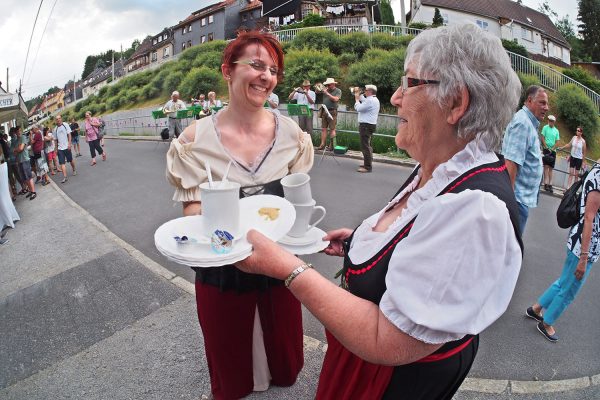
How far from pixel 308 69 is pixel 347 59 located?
3.37 meters

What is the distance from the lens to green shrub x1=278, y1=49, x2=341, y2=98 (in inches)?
692

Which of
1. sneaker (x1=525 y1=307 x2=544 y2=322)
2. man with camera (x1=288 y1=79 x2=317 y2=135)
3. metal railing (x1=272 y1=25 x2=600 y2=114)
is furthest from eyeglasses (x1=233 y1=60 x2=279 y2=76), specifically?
metal railing (x1=272 y1=25 x2=600 y2=114)

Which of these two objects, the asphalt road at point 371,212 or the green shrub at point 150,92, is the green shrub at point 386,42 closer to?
the asphalt road at point 371,212

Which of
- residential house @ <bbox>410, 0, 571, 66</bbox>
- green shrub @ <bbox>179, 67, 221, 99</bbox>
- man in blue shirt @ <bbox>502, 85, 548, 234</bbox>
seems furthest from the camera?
residential house @ <bbox>410, 0, 571, 66</bbox>

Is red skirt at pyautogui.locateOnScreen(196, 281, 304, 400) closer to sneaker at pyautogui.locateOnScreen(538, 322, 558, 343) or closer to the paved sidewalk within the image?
the paved sidewalk

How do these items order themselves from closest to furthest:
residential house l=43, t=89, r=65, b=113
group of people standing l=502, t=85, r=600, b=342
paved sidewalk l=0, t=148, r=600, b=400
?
paved sidewalk l=0, t=148, r=600, b=400 < group of people standing l=502, t=85, r=600, b=342 < residential house l=43, t=89, r=65, b=113

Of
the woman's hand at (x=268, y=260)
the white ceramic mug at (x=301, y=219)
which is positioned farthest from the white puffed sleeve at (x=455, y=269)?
the white ceramic mug at (x=301, y=219)

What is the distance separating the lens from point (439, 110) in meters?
1.12

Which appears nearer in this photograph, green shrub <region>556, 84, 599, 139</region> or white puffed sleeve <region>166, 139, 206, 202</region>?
white puffed sleeve <region>166, 139, 206, 202</region>

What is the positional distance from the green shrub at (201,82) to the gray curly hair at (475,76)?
981 inches

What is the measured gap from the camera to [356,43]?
2156 centimetres

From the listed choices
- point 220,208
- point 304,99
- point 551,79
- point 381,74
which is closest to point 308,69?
point 381,74

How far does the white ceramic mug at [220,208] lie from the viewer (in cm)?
141

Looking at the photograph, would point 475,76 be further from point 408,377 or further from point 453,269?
point 408,377
